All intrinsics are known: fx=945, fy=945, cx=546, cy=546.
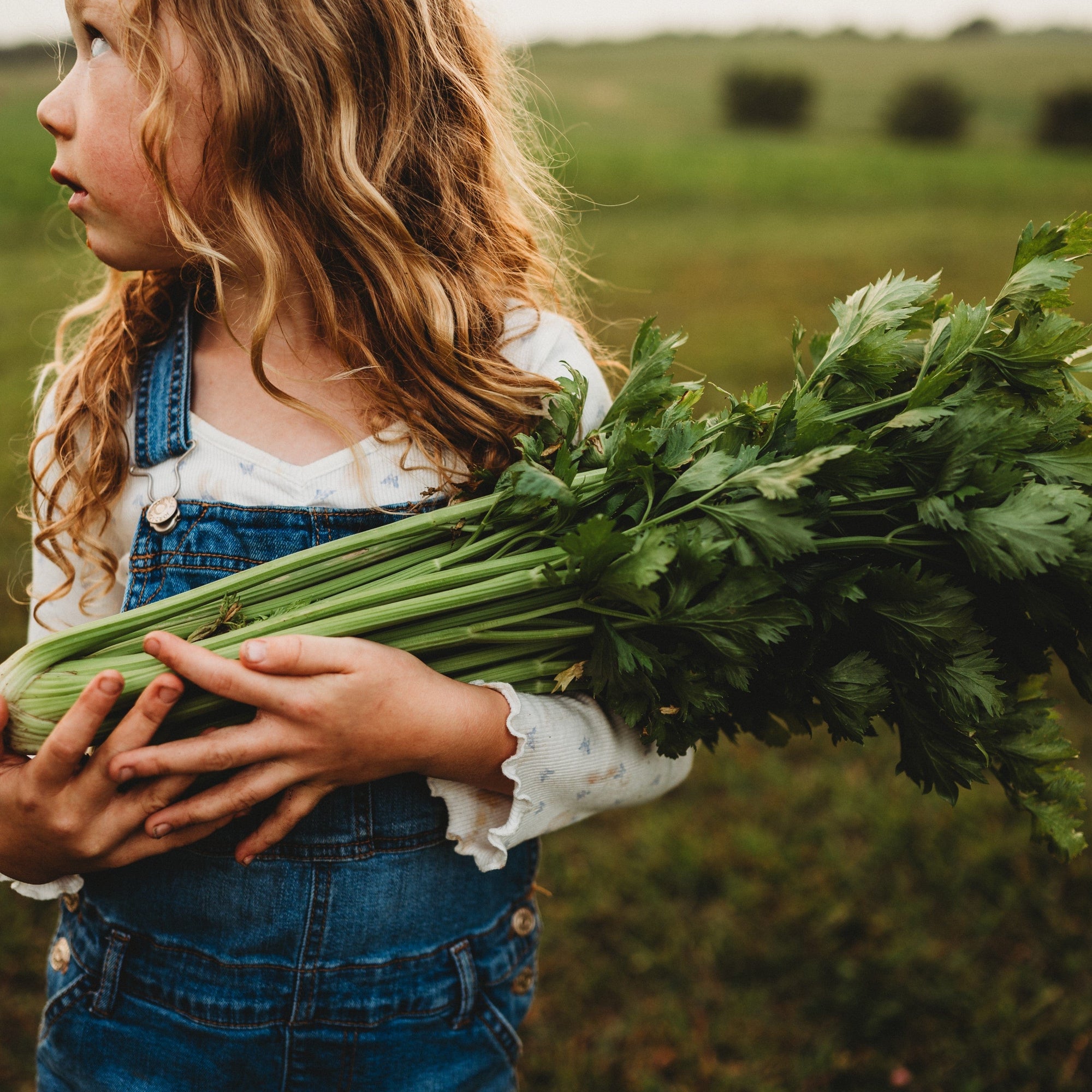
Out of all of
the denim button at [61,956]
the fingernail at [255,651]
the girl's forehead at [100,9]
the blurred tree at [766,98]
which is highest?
the girl's forehead at [100,9]

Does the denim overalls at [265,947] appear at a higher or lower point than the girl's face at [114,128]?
lower

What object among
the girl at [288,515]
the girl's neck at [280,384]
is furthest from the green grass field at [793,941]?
the girl's neck at [280,384]

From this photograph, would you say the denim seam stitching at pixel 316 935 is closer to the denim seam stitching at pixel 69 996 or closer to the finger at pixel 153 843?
the finger at pixel 153 843

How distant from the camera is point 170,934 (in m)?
1.62

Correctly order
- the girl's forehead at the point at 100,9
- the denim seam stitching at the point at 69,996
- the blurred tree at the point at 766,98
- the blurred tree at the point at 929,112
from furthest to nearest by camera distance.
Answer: the blurred tree at the point at 766,98 → the blurred tree at the point at 929,112 → the denim seam stitching at the point at 69,996 → the girl's forehead at the point at 100,9

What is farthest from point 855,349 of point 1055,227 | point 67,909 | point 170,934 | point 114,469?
point 67,909

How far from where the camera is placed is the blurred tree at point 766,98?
39.8 metres

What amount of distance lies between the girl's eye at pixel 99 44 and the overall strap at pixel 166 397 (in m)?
0.42

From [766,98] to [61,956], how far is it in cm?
4477

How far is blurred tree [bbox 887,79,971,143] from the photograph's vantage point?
3531 cm

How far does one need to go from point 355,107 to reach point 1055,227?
1203mm

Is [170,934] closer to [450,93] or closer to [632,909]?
[450,93]

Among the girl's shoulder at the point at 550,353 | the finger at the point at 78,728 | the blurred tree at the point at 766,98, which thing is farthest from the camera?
the blurred tree at the point at 766,98

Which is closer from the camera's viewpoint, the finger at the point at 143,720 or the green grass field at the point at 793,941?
the finger at the point at 143,720
